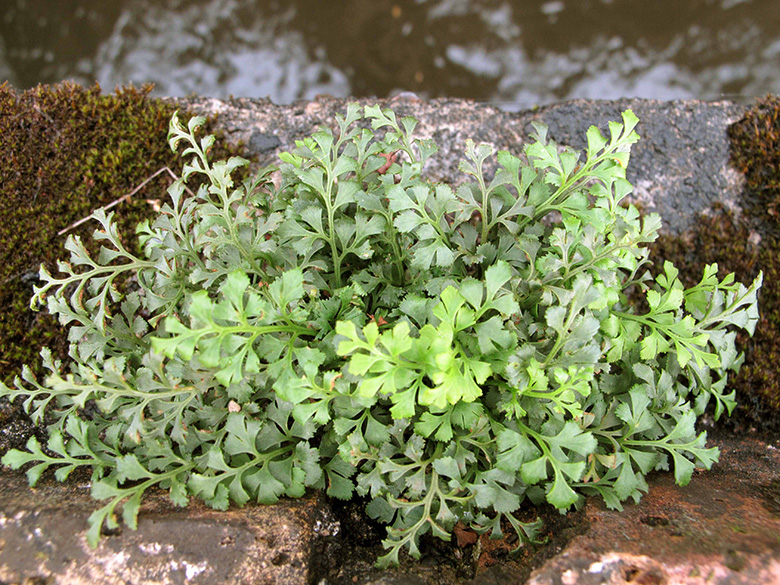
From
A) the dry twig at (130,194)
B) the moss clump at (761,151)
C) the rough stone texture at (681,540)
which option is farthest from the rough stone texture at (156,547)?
the moss clump at (761,151)

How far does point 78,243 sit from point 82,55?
118 inches

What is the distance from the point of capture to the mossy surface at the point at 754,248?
235 cm

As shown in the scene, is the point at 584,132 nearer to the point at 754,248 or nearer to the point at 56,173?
the point at 754,248

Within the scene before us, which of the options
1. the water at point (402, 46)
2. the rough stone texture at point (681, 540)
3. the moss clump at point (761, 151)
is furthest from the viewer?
the water at point (402, 46)

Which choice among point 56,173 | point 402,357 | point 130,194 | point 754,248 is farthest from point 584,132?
point 56,173

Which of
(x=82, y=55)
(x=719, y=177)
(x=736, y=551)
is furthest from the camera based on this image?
(x=82, y=55)

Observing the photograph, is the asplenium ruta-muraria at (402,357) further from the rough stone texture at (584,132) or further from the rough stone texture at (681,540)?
the rough stone texture at (584,132)

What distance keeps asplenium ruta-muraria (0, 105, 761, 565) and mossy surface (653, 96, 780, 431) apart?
26.8 inches

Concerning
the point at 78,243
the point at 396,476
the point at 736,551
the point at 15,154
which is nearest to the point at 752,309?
the point at 736,551

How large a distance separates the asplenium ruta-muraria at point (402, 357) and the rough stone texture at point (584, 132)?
2.58 ft

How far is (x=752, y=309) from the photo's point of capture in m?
1.77

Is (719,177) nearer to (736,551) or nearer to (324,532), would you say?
(736,551)

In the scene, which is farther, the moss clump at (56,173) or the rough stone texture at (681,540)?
the moss clump at (56,173)

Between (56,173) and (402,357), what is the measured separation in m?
1.83
